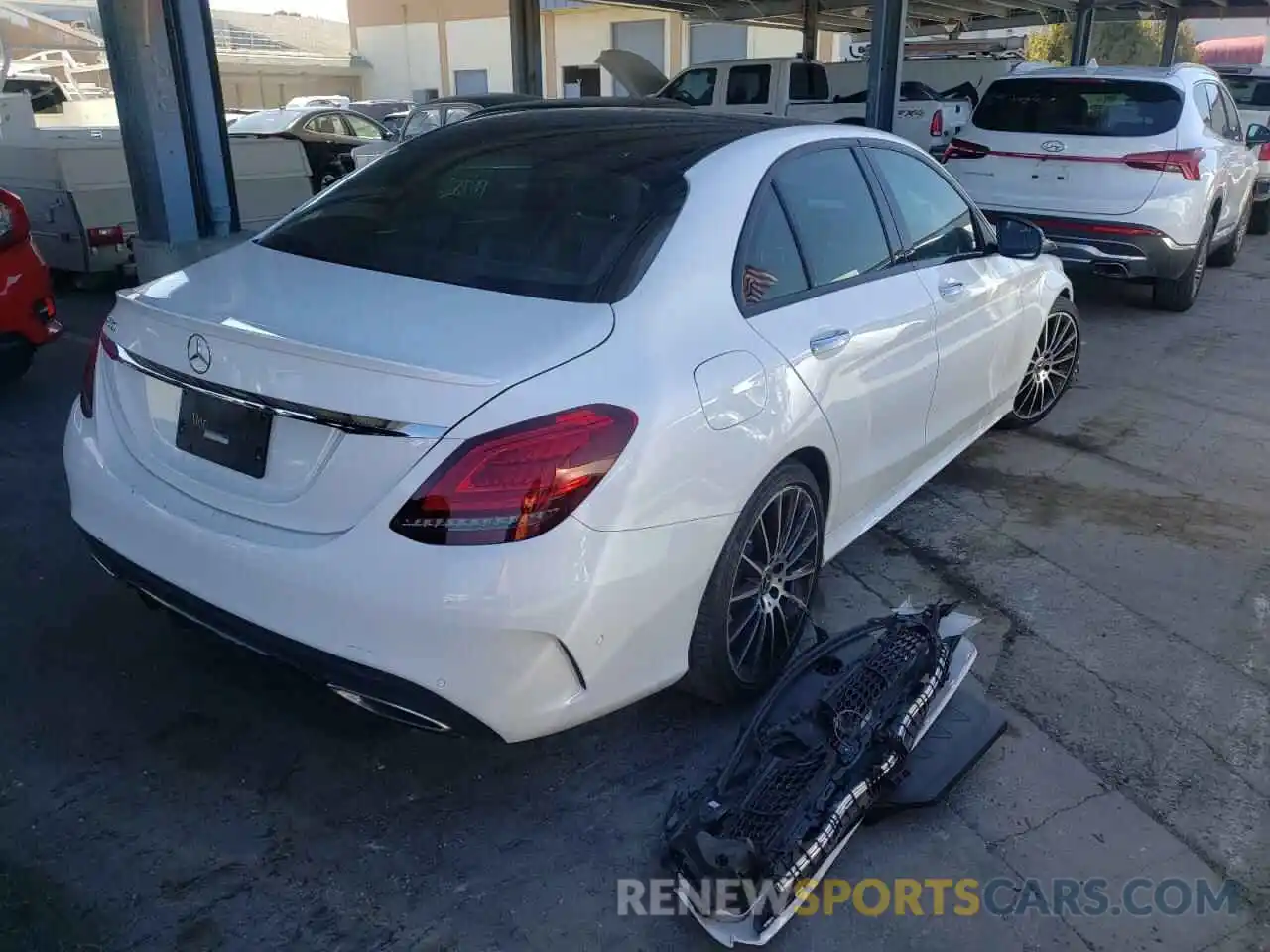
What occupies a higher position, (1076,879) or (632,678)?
(632,678)

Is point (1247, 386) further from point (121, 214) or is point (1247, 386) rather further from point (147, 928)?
point (121, 214)

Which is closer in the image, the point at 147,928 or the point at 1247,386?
the point at 147,928

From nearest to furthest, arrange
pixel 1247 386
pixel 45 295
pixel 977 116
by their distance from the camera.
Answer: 1. pixel 45 295
2. pixel 1247 386
3. pixel 977 116

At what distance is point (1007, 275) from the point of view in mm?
4422

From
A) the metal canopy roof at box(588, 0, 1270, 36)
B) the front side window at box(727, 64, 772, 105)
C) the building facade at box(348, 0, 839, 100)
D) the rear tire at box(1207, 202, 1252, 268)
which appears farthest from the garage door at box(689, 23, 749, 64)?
the rear tire at box(1207, 202, 1252, 268)

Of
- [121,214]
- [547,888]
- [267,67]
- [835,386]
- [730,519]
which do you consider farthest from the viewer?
[267,67]

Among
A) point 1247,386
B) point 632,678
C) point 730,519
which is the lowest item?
point 1247,386

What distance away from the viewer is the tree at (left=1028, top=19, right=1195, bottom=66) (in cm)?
3122

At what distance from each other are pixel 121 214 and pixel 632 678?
23.4ft

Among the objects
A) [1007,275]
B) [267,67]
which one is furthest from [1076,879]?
[267,67]

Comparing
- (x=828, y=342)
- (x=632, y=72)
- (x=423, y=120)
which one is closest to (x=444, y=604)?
(x=828, y=342)

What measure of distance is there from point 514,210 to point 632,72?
15822mm

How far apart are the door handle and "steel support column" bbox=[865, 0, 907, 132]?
7526 mm

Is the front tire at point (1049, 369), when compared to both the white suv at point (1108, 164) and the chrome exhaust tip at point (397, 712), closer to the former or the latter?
the white suv at point (1108, 164)
